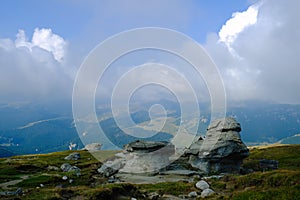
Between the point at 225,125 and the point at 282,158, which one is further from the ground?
the point at 225,125

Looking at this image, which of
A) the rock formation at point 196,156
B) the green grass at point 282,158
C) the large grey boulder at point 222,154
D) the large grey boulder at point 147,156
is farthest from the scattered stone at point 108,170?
the green grass at point 282,158

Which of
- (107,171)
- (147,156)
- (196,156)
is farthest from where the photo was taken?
(196,156)

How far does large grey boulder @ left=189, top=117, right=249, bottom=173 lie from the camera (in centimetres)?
4672

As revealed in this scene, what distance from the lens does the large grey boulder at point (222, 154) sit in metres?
46.7

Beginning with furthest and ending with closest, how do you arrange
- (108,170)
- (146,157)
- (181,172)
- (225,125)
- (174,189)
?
1. (225,125)
2. (146,157)
3. (108,170)
4. (181,172)
5. (174,189)

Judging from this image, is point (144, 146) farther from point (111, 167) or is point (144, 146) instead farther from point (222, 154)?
point (222, 154)

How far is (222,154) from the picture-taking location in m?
46.4

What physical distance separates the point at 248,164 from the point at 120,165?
23996 millimetres

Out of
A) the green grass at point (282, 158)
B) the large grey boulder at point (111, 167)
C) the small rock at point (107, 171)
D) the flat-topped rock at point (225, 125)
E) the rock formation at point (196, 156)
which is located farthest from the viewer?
the green grass at point (282, 158)

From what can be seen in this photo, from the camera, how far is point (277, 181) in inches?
889

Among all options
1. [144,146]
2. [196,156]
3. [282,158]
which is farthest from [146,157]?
[282,158]

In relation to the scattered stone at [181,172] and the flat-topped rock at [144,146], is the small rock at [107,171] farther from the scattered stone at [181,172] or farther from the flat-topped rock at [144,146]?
the scattered stone at [181,172]

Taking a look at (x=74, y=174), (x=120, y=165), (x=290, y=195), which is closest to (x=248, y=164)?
(x=120, y=165)

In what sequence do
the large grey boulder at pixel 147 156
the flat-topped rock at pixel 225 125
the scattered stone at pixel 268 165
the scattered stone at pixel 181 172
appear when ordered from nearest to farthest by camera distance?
the scattered stone at pixel 181 172 < the large grey boulder at pixel 147 156 < the scattered stone at pixel 268 165 < the flat-topped rock at pixel 225 125
